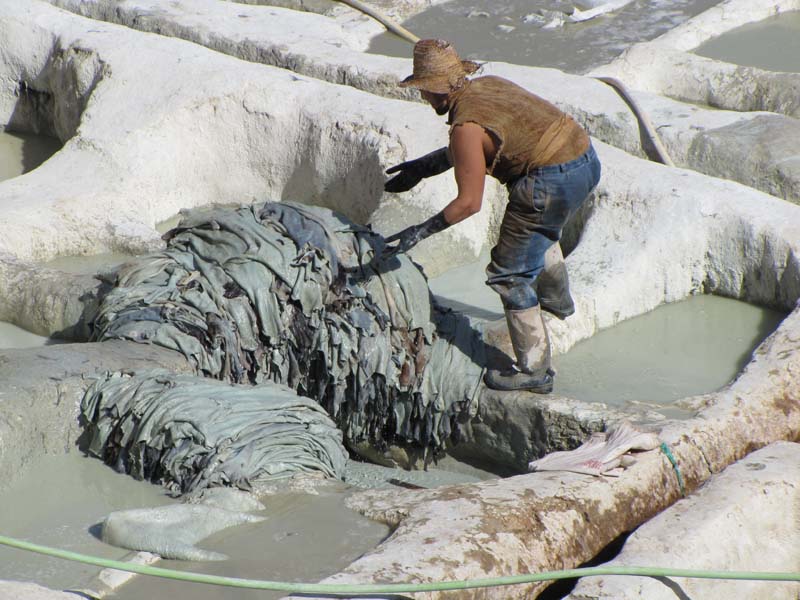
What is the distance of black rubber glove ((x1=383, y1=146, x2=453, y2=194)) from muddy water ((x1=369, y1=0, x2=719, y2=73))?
508cm

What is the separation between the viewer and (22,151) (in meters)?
8.42

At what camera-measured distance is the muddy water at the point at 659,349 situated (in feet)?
15.9

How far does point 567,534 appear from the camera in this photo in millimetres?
3475

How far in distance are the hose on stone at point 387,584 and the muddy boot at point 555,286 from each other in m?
1.80

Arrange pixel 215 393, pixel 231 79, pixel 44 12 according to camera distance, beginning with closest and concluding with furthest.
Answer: pixel 215 393 → pixel 231 79 → pixel 44 12

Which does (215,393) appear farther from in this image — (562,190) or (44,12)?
(44,12)

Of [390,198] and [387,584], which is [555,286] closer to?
[390,198]

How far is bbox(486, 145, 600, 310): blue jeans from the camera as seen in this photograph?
420cm

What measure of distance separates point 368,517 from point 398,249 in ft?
3.93

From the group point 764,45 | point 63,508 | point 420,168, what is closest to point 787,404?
point 420,168

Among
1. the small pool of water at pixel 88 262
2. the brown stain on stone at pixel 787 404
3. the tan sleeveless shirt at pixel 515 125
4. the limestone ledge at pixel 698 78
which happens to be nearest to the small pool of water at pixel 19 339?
the small pool of water at pixel 88 262

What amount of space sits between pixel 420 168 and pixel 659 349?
5.05 ft

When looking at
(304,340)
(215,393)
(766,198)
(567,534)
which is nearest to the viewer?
(567,534)

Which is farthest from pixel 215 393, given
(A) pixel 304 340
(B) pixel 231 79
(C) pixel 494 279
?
(B) pixel 231 79
